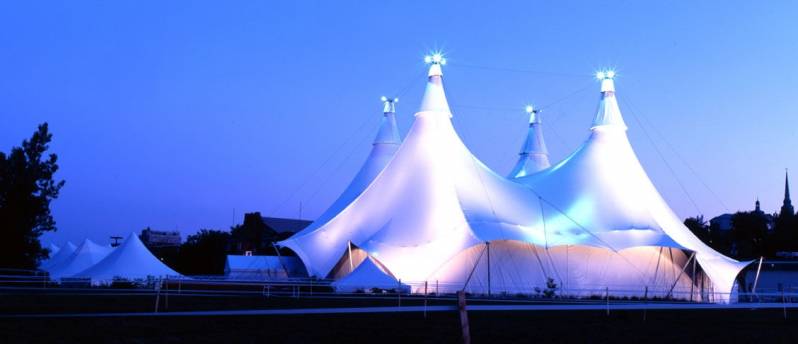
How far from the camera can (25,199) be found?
28.5m

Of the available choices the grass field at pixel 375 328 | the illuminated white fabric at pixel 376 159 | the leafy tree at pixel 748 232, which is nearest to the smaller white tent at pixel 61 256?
the illuminated white fabric at pixel 376 159

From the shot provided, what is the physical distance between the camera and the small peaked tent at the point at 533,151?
1971 inches

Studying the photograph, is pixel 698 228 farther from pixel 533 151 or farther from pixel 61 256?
pixel 61 256

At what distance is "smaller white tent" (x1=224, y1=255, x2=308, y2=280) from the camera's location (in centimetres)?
4016

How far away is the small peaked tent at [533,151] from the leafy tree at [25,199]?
27.8 meters

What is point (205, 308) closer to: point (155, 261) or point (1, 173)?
point (1, 173)

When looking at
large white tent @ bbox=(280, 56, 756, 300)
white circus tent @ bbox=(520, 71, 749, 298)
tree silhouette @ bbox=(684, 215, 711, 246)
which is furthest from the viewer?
tree silhouette @ bbox=(684, 215, 711, 246)

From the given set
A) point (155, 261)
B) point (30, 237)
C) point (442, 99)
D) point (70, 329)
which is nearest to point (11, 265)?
point (30, 237)

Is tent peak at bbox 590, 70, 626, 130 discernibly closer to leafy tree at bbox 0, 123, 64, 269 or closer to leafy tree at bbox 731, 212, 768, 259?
leafy tree at bbox 0, 123, 64, 269

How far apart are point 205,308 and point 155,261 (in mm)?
19075

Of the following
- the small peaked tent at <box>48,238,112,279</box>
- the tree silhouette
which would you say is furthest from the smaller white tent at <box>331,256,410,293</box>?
the tree silhouette

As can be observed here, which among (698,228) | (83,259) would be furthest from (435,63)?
(698,228)

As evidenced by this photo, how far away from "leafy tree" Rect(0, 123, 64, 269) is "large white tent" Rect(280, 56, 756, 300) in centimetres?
951

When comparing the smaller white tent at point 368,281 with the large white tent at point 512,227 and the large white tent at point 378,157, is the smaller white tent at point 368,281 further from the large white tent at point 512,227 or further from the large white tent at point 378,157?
the large white tent at point 378,157
